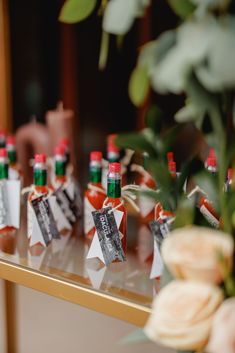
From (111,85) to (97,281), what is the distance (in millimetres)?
1602

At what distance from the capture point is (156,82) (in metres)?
0.62

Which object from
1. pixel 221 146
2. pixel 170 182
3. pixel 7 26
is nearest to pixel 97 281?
pixel 170 182

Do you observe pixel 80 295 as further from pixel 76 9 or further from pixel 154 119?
pixel 76 9

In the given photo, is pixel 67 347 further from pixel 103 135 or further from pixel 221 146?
pixel 103 135

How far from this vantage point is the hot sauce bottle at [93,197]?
4.64 ft

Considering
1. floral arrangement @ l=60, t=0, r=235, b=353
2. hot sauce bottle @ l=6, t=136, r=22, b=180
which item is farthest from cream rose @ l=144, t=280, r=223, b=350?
hot sauce bottle @ l=6, t=136, r=22, b=180

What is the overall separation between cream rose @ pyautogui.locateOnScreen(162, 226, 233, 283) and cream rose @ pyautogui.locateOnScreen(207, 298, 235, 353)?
38 millimetres

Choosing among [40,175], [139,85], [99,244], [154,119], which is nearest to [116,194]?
[99,244]

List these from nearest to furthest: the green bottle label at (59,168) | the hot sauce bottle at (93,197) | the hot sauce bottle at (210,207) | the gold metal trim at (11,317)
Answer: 1. the hot sauce bottle at (210,207)
2. the gold metal trim at (11,317)
3. the hot sauce bottle at (93,197)
4. the green bottle label at (59,168)

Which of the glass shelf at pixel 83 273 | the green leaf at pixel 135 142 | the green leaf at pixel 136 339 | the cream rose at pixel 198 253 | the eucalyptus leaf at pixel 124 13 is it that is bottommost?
the glass shelf at pixel 83 273

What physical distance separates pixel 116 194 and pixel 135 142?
481 millimetres

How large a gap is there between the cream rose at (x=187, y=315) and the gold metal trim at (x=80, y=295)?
0.29 m

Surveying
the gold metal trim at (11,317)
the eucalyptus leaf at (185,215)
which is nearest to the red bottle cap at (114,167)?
the gold metal trim at (11,317)

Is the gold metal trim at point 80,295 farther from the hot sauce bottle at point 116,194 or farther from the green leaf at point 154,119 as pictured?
the green leaf at point 154,119
